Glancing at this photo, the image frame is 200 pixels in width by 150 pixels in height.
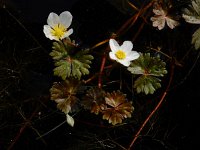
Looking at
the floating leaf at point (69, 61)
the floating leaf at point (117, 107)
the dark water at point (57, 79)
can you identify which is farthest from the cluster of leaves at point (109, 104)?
the dark water at point (57, 79)

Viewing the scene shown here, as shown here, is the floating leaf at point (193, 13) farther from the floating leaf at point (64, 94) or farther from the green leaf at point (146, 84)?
the floating leaf at point (64, 94)

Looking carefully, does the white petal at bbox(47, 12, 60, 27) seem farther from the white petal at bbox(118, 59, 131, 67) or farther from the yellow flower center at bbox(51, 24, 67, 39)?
the white petal at bbox(118, 59, 131, 67)

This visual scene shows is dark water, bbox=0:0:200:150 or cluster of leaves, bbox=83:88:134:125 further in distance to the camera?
dark water, bbox=0:0:200:150

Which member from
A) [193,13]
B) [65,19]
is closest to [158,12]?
[193,13]

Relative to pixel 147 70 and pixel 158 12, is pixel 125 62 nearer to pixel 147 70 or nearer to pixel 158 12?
pixel 147 70

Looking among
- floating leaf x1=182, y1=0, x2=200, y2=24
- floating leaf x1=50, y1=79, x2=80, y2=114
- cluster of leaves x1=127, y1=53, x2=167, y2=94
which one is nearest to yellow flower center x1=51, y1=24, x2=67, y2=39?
floating leaf x1=50, y1=79, x2=80, y2=114

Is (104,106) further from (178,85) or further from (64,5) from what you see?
(64,5)
